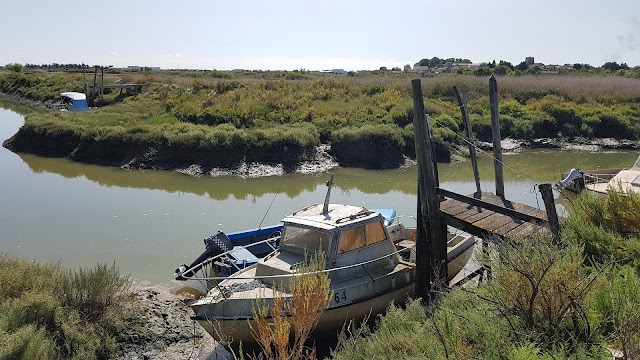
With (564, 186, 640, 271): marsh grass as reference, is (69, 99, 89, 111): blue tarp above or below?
above

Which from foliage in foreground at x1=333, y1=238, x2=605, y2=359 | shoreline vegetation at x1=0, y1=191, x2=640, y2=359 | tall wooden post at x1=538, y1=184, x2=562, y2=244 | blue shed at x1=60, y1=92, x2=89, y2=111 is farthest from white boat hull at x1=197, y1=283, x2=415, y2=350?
blue shed at x1=60, y1=92, x2=89, y2=111

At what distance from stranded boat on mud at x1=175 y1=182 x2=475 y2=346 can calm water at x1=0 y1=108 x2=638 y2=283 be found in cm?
323

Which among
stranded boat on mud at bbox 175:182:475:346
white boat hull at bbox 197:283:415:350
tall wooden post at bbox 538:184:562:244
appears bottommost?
white boat hull at bbox 197:283:415:350

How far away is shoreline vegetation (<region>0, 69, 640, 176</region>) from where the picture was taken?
24.8m

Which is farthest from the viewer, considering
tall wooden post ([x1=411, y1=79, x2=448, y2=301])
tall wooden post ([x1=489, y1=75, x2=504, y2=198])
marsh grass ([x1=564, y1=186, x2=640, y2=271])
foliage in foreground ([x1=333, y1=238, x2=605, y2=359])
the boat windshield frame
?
tall wooden post ([x1=489, y1=75, x2=504, y2=198])

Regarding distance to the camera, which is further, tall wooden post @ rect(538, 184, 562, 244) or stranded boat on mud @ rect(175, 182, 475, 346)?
stranded boat on mud @ rect(175, 182, 475, 346)

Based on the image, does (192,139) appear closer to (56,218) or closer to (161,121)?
(161,121)

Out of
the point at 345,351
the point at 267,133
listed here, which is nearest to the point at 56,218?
the point at 267,133

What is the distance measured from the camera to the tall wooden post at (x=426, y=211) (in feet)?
30.6

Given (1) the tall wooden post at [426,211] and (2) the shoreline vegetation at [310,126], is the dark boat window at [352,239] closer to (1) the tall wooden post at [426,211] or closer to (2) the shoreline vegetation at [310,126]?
(1) the tall wooden post at [426,211]

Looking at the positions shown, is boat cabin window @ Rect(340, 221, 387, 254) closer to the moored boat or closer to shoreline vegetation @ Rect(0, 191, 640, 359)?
shoreline vegetation @ Rect(0, 191, 640, 359)

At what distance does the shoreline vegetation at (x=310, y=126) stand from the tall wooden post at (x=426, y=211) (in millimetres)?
9471

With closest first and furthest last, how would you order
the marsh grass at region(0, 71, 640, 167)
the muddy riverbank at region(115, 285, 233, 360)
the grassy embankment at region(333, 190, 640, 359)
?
the grassy embankment at region(333, 190, 640, 359), the muddy riverbank at region(115, 285, 233, 360), the marsh grass at region(0, 71, 640, 167)

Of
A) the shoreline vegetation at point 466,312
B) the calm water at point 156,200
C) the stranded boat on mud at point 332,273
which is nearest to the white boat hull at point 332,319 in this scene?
the stranded boat on mud at point 332,273
